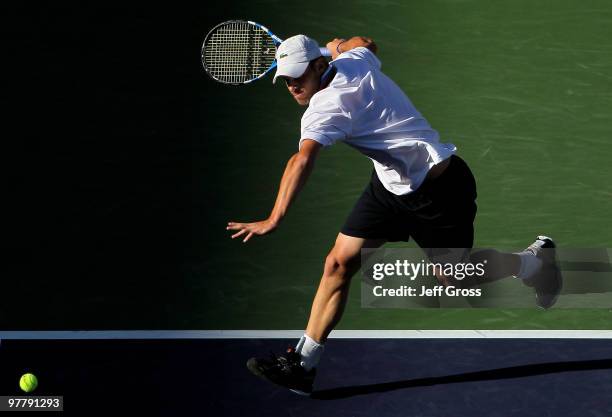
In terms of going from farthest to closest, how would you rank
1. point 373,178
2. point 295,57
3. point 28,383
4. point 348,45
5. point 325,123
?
point 348,45
point 373,178
point 28,383
point 295,57
point 325,123

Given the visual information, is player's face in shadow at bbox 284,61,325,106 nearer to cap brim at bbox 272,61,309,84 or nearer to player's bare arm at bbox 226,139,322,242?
cap brim at bbox 272,61,309,84


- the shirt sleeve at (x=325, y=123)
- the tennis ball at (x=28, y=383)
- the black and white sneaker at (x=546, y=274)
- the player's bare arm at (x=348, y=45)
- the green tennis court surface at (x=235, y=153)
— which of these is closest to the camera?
the shirt sleeve at (x=325, y=123)

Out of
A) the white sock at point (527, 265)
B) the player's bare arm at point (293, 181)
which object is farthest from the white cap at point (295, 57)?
the white sock at point (527, 265)

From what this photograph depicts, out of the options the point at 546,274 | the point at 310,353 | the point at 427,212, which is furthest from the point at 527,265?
the point at 310,353

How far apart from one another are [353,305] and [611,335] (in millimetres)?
1257

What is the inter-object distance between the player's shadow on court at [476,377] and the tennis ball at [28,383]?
3.73 ft

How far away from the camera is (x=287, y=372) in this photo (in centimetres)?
523

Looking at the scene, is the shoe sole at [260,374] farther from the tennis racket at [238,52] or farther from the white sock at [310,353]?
the tennis racket at [238,52]

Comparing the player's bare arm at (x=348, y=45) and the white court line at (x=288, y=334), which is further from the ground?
the player's bare arm at (x=348, y=45)

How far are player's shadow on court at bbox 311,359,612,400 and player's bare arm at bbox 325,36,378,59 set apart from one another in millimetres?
1454

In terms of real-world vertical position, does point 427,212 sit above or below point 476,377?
above

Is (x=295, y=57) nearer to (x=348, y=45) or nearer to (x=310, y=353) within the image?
(x=348, y=45)

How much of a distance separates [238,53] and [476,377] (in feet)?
5.90

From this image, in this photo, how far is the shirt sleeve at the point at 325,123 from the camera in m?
4.67
